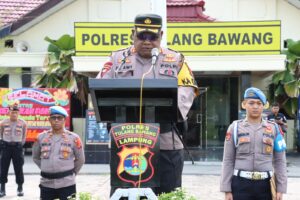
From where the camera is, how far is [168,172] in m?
4.12

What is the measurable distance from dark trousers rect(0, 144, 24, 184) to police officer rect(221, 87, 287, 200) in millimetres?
5925

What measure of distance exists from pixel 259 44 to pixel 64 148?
11135 mm

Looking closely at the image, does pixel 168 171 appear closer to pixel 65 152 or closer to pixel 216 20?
pixel 65 152

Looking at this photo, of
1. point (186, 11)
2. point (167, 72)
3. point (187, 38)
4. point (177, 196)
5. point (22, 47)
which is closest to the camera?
point (177, 196)

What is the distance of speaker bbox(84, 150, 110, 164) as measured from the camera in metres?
15.8

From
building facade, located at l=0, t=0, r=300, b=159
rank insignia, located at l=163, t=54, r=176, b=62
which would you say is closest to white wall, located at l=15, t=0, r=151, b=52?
building facade, located at l=0, t=0, r=300, b=159

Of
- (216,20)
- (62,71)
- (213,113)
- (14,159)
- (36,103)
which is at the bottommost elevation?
(14,159)

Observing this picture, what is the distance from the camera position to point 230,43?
1684 cm

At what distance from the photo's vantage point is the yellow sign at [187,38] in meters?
16.7

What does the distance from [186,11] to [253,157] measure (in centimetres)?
1468

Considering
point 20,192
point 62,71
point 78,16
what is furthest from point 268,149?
point 78,16

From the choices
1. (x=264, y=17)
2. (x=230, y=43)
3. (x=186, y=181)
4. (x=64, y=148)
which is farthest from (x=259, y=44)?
(x=64, y=148)

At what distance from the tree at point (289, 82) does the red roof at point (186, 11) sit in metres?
3.09

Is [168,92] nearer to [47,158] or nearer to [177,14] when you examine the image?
[47,158]
